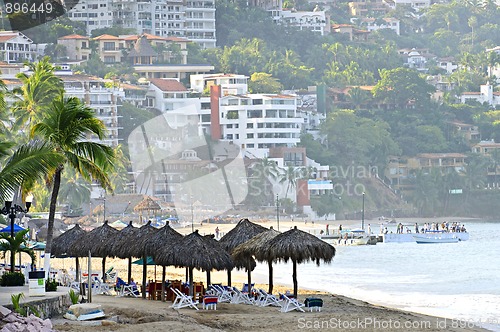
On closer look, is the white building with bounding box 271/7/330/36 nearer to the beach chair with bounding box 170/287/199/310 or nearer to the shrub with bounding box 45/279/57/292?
the beach chair with bounding box 170/287/199/310

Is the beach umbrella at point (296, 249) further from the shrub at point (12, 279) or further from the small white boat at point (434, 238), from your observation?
the small white boat at point (434, 238)

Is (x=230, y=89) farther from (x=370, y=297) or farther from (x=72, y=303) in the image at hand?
(x=72, y=303)

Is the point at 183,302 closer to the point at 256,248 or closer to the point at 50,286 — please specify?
the point at 256,248

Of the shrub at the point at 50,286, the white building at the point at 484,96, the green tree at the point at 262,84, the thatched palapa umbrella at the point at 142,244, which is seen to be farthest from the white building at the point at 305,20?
the shrub at the point at 50,286

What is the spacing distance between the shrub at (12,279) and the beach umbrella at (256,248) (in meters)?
4.92

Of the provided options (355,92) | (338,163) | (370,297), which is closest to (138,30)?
(355,92)

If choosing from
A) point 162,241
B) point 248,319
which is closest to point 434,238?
point 162,241

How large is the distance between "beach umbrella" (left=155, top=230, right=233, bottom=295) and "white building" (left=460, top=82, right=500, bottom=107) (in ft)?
394

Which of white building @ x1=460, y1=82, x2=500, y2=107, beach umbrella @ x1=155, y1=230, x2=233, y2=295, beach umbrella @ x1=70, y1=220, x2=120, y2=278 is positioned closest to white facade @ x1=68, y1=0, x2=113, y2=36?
white building @ x1=460, y1=82, x2=500, y2=107

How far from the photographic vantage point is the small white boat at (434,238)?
82.9 m

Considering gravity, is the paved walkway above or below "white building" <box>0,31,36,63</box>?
below

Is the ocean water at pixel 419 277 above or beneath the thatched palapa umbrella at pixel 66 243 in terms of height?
beneath

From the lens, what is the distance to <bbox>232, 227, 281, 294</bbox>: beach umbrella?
94.1 feet

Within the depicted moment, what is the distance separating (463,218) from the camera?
118312mm
